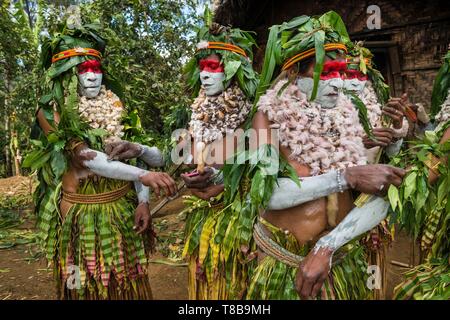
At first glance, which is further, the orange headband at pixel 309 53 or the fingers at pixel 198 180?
the fingers at pixel 198 180

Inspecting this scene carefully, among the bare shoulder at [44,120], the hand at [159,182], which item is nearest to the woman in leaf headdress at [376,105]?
the hand at [159,182]

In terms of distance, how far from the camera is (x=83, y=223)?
2.83m

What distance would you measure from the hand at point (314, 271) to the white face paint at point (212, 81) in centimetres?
149

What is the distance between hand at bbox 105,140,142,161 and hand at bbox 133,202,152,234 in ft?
1.42

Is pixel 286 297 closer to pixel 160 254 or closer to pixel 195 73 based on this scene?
pixel 195 73

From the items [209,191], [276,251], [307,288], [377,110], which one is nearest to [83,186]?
[209,191]

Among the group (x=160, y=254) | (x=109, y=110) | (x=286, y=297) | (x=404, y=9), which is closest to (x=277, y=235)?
(x=286, y=297)

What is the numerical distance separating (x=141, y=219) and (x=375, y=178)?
1894mm

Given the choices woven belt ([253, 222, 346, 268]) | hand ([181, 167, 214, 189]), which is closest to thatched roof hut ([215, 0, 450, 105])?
hand ([181, 167, 214, 189])

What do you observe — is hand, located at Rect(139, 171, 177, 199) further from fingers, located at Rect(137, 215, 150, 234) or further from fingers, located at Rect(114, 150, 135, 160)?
fingers, located at Rect(137, 215, 150, 234)

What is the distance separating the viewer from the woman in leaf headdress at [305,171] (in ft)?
5.35

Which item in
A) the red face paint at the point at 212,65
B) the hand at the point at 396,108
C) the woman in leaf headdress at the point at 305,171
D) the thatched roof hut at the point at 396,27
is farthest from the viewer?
the thatched roof hut at the point at 396,27

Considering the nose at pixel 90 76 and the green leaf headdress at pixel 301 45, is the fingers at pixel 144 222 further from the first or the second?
the green leaf headdress at pixel 301 45

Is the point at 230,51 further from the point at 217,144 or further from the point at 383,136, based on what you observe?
the point at 383,136
